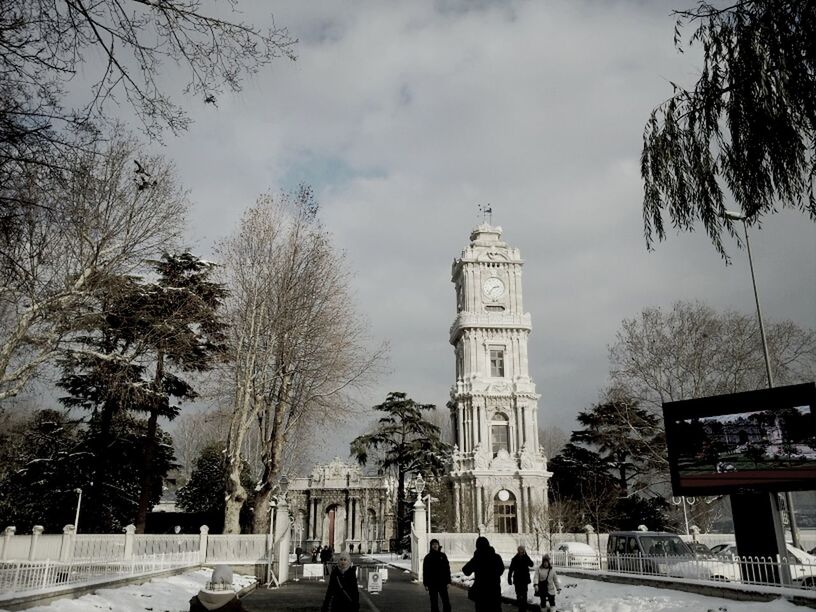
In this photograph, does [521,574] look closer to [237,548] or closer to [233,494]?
[233,494]

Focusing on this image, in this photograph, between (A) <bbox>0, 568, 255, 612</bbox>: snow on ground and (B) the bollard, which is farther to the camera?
(B) the bollard

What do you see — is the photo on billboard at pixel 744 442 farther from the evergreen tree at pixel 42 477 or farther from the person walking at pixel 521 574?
the evergreen tree at pixel 42 477

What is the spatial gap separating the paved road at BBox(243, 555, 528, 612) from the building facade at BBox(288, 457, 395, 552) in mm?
41980

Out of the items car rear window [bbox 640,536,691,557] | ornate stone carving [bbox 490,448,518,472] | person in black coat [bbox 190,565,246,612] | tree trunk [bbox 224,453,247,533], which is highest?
ornate stone carving [bbox 490,448,518,472]

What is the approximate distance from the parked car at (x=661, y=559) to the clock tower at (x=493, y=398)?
83.5ft

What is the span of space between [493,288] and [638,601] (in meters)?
41.4

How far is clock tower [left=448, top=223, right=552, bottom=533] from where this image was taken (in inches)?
1806

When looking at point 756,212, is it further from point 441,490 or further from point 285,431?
point 441,490

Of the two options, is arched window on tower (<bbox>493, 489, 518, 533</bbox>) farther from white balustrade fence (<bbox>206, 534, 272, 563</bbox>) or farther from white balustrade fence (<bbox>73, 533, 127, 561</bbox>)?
white balustrade fence (<bbox>73, 533, 127, 561</bbox>)

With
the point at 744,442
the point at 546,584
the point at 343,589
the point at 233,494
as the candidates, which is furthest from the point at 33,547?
the point at 744,442

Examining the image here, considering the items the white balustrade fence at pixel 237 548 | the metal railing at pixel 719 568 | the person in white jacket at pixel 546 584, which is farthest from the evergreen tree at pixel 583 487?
the person in white jacket at pixel 546 584

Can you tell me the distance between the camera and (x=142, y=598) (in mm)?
12211

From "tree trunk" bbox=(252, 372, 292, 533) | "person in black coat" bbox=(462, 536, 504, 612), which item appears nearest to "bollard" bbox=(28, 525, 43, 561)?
"tree trunk" bbox=(252, 372, 292, 533)

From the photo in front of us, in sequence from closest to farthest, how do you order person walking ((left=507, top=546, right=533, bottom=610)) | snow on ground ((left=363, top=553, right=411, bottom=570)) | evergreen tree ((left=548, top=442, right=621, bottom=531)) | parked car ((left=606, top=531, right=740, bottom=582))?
person walking ((left=507, top=546, right=533, bottom=610)) → parked car ((left=606, top=531, right=740, bottom=582)) → snow on ground ((left=363, top=553, right=411, bottom=570)) → evergreen tree ((left=548, top=442, right=621, bottom=531))
